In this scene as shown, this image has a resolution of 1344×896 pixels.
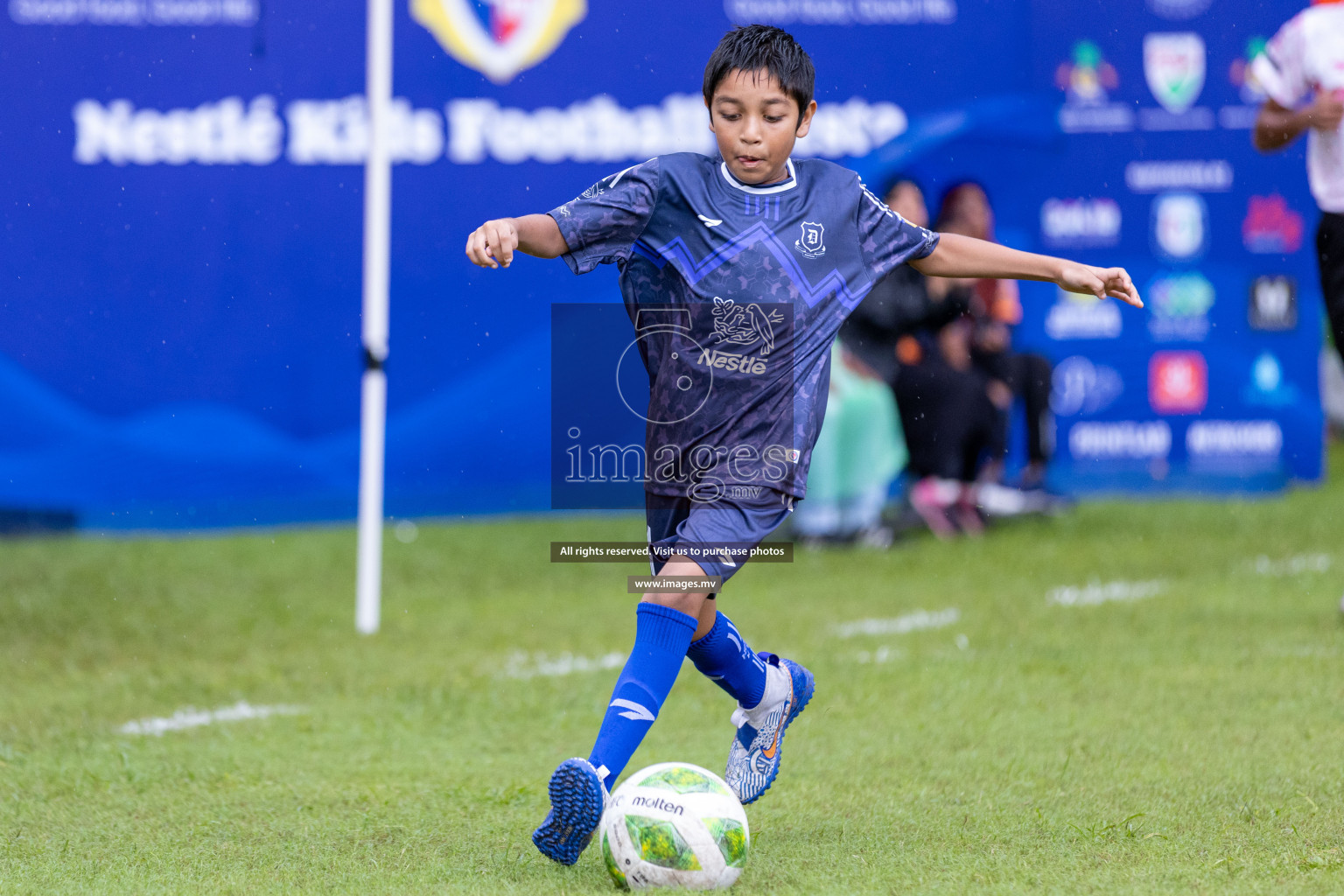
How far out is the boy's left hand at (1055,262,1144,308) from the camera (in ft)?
Result: 12.7

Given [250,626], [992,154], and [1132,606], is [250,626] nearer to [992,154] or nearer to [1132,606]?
[1132,606]

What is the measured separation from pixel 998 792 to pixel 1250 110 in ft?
25.6

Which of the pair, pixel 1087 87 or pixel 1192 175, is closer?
pixel 1087 87

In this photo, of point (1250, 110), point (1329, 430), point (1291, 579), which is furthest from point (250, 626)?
Result: point (1329, 430)

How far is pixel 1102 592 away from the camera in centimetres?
787

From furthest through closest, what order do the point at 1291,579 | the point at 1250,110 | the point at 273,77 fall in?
the point at 1250,110 → the point at 273,77 → the point at 1291,579

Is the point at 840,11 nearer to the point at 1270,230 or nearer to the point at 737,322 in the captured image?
the point at 1270,230

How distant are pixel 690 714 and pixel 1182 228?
6.71 m

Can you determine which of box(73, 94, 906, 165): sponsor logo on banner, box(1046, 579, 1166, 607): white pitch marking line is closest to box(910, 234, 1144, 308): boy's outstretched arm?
box(1046, 579, 1166, 607): white pitch marking line

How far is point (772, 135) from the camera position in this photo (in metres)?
3.72

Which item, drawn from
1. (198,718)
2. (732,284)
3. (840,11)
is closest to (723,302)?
(732,284)

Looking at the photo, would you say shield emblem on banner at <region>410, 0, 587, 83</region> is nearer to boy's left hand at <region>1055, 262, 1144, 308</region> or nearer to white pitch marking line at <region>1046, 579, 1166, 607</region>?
white pitch marking line at <region>1046, 579, 1166, 607</region>

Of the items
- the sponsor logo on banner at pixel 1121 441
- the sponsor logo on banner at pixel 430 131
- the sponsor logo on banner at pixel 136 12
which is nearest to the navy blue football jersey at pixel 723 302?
the sponsor logo on banner at pixel 430 131

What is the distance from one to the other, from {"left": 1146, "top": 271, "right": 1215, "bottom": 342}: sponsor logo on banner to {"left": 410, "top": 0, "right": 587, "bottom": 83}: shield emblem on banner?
4180mm
